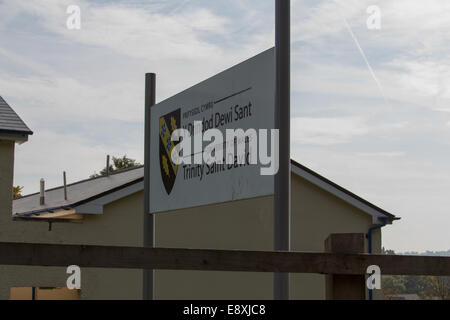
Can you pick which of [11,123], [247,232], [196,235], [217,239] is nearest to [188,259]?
[11,123]

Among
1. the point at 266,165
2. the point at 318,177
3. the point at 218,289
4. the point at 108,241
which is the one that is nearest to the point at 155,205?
the point at 266,165

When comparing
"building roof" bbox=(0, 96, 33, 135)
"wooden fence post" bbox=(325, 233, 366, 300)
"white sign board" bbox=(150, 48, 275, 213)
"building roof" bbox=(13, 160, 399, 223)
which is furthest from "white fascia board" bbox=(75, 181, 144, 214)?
"wooden fence post" bbox=(325, 233, 366, 300)

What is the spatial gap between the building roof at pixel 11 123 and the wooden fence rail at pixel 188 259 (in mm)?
12725

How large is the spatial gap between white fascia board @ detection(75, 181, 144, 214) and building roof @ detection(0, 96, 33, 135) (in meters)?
2.90

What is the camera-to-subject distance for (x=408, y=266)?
16.6 feet

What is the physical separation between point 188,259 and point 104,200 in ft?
49.4

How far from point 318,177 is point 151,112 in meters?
10.8

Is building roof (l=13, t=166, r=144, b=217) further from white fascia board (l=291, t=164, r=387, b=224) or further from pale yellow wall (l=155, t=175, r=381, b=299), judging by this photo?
white fascia board (l=291, t=164, r=387, b=224)

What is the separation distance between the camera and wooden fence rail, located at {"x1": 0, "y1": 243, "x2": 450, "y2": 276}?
15.3 feet

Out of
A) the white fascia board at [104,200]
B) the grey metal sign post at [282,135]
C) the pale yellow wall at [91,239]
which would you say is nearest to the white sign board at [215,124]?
the grey metal sign post at [282,135]

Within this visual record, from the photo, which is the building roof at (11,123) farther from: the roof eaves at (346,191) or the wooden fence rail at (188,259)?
the wooden fence rail at (188,259)

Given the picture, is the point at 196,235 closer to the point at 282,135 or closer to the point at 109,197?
the point at 109,197

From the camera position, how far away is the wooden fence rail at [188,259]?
4660 mm

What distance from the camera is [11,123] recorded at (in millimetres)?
17250
